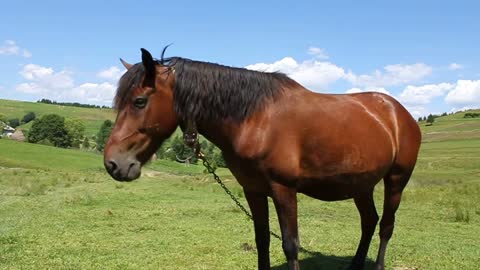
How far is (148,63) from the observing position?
3.92 meters

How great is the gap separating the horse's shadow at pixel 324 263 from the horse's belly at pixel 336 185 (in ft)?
6.33

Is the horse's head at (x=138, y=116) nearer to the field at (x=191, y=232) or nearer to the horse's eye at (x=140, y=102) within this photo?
the horse's eye at (x=140, y=102)

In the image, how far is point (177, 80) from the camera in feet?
13.4

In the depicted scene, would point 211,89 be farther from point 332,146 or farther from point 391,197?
point 391,197

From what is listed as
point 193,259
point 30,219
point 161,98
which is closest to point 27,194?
point 30,219

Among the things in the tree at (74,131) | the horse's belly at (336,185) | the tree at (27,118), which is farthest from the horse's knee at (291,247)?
the tree at (27,118)

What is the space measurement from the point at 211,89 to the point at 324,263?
365 centimetres

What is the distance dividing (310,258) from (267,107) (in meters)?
3.40

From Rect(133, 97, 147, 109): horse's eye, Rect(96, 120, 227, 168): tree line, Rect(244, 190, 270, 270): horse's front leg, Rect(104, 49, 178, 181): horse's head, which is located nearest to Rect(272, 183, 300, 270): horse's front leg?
Rect(244, 190, 270, 270): horse's front leg

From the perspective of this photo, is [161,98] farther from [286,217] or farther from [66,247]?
[66,247]

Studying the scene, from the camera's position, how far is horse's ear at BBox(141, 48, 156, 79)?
3.82 m

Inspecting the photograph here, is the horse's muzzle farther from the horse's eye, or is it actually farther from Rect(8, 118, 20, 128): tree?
Rect(8, 118, 20, 128): tree

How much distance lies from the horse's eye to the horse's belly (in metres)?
1.64

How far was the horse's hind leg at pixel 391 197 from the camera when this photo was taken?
560 centimetres
